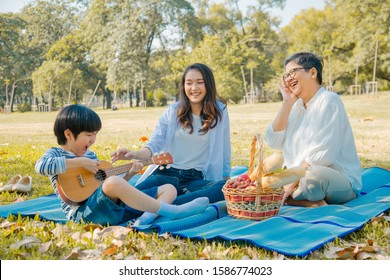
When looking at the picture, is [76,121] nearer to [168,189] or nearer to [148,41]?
[168,189]

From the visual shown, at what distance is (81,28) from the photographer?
5426 millimetres

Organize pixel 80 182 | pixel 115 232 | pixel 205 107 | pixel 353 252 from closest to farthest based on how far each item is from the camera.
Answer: pixel 353 252 → pixel 115 232 → pixel 80 182 → pixel 205 107

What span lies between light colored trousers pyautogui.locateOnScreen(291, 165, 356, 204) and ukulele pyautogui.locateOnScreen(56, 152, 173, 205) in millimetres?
937

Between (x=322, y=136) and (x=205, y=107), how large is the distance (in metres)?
0.75

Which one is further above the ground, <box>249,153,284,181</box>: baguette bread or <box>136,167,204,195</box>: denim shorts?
<box>249,153,284,181</box>: baguette bread

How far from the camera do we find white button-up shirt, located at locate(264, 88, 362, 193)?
9.21 feet

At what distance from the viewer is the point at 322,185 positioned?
2779mm

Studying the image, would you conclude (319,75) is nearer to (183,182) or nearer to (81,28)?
(183,182)

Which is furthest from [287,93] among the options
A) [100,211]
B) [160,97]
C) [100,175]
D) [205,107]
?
[160,97]

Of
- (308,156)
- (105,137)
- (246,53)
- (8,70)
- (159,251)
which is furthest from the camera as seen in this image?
(246,53)

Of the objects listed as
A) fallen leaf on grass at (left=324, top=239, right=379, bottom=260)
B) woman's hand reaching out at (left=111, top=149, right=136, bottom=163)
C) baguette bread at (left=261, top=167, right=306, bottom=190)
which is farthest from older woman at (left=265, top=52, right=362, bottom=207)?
woman's hand reaching out at (left=111, top=149, right=136, bottom=163)

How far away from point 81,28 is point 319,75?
10.5ft

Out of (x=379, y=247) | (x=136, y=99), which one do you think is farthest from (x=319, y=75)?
(x=136, y=99)

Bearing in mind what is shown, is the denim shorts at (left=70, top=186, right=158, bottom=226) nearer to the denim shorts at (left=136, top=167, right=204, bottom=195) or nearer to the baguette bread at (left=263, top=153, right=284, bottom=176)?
the denim shorts at (left=136, top=167, right=204, bottom=195)
